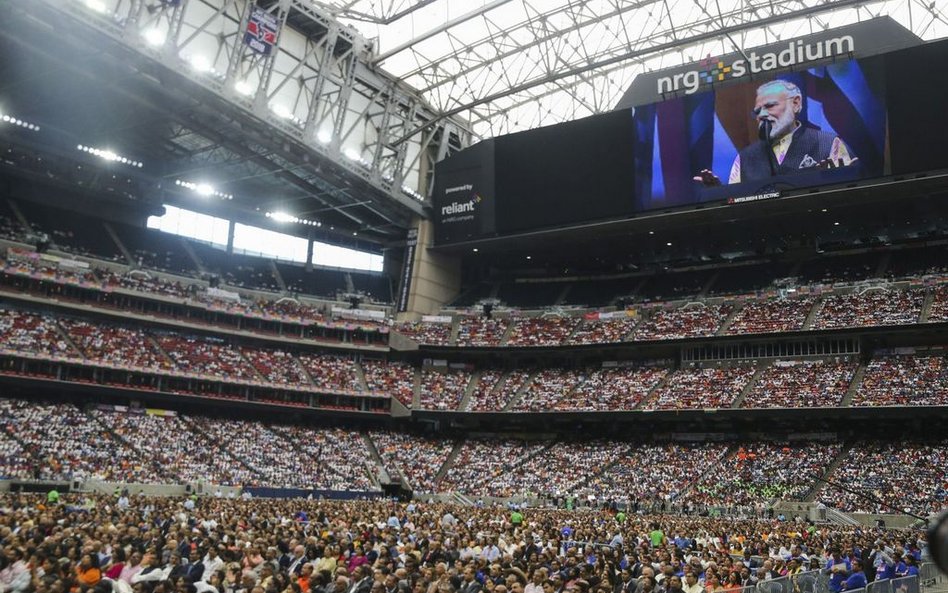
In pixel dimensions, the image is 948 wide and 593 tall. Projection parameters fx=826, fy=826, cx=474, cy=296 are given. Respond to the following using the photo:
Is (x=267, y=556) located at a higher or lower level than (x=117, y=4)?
lower

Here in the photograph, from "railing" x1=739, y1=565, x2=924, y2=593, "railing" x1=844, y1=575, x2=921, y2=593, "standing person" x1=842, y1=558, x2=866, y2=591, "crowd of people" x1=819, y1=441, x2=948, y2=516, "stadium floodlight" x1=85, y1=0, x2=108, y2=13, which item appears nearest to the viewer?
"railing" x1=739, y1=565, x2=924, y2=593

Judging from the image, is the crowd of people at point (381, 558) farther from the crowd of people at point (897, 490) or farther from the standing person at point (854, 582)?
the crowd of people at point (897, 490)

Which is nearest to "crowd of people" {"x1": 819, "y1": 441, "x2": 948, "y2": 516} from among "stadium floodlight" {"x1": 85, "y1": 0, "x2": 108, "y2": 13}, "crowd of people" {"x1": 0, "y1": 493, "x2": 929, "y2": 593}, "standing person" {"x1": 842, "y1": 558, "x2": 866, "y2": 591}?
"crowd of people" {"x1": 0, "y1": 493, "x2": 929, "y2": 593}

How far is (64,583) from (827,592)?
46.0 feet

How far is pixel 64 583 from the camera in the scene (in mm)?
11773

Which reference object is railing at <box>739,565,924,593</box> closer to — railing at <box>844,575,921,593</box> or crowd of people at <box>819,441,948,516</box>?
railing at <box>844,575,921,593</box>

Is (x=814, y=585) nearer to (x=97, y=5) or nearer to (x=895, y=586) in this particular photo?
(x=895, y=586)

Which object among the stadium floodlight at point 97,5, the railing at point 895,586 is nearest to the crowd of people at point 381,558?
the railing at point 895,586

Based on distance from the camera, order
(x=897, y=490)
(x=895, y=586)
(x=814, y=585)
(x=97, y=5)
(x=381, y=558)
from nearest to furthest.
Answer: (x=895, y=586)
(x=381, y=558)
(x=814, y=585)
(x=97, y=5)
(x=897, y=490)

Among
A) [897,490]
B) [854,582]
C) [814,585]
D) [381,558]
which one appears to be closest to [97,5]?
[381,558]

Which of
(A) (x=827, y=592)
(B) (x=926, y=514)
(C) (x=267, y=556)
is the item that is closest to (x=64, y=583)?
(C) (x=267, y=556)

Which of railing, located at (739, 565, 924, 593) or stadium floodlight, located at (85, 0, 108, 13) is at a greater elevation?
stadium floodlight, located at (85, 0, 108, 13)

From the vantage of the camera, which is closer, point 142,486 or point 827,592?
point 827,592

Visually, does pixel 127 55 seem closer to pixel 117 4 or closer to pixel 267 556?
pixel 117 4
